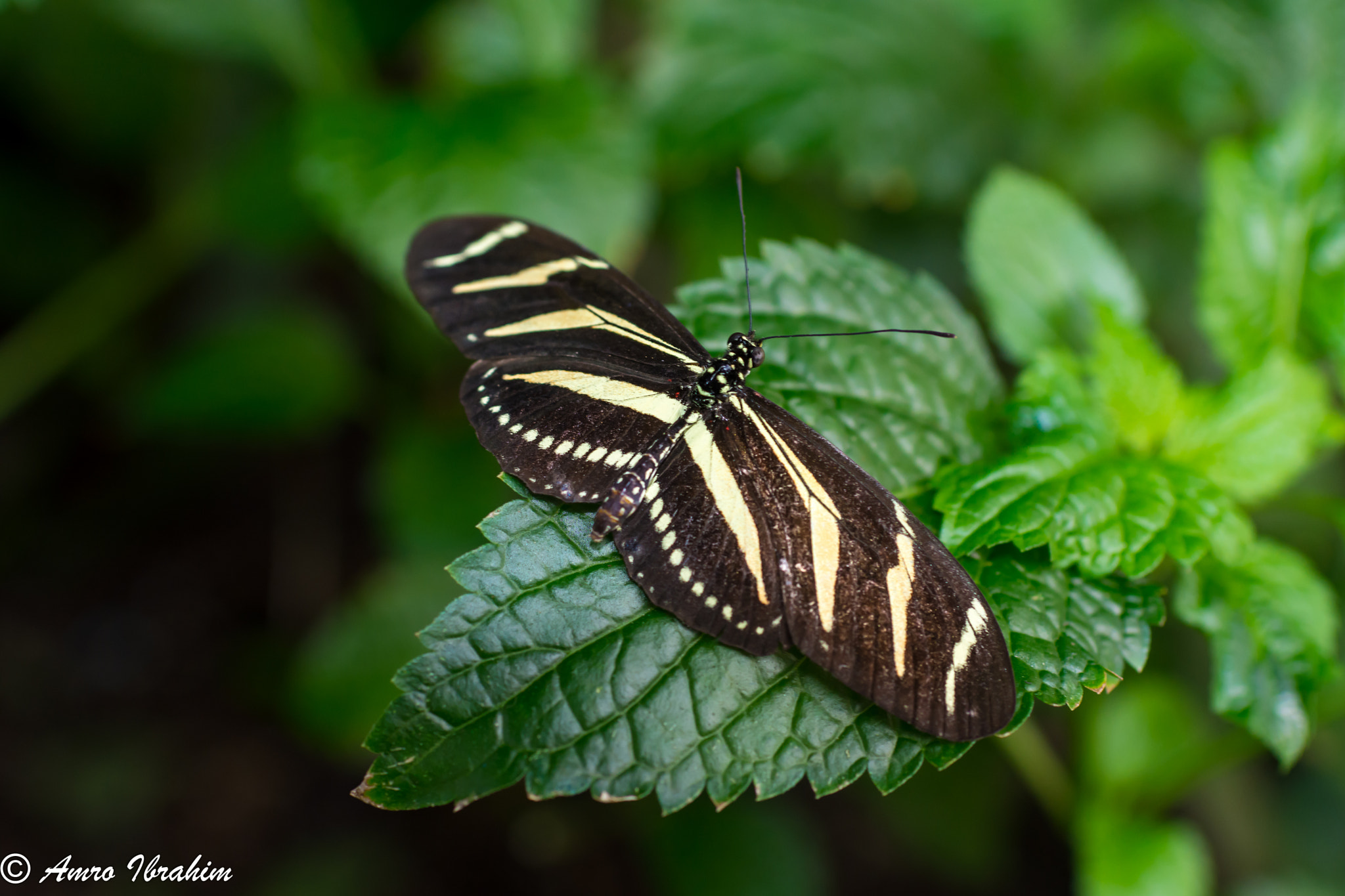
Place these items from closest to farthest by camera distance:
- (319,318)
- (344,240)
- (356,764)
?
(344,240)
(356,764)
(319,318)

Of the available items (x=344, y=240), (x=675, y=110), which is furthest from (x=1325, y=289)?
(x=344, y=240)

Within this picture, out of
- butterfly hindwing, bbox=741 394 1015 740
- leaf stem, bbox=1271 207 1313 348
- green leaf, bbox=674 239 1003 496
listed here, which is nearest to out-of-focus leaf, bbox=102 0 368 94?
green leaf, bbox=674 239 1003 496

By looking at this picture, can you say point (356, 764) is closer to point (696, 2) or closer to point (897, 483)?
point (897, 483)

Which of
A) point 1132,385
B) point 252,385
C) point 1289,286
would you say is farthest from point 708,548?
point 252,385

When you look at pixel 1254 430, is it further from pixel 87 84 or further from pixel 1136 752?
pixel 87 84

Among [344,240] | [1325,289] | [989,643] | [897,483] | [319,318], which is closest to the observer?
[989,643]
